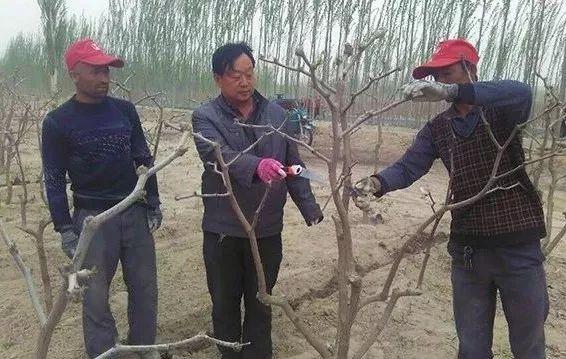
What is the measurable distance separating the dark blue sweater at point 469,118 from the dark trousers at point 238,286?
598mm

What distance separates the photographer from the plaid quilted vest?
1.93 m

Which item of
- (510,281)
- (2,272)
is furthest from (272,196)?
(2,272)

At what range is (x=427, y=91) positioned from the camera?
1.59 meters

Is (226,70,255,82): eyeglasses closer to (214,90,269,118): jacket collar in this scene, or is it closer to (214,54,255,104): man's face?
(214,54,255,104): man's face

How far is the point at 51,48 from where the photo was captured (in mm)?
19922

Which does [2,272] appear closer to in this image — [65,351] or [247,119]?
[65,351]

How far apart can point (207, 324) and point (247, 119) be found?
1426mm

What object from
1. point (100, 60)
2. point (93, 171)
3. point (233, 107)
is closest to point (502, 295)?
point (233, 107)

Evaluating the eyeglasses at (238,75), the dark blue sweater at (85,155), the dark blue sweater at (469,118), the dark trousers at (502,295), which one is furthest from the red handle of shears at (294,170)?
the dark blue sweater at (85,155)

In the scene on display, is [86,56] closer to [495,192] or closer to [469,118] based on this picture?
[469,118]

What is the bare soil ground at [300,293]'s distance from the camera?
9.52ft

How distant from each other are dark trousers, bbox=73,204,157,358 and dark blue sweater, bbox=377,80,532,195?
1144 mm

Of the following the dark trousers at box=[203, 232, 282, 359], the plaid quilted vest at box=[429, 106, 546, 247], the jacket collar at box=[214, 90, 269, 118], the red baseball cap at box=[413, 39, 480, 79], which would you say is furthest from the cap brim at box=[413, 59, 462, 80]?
the dark trousers at box=[203, 232, 282, 359]

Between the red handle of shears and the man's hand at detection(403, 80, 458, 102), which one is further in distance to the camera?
the red handle of shears
